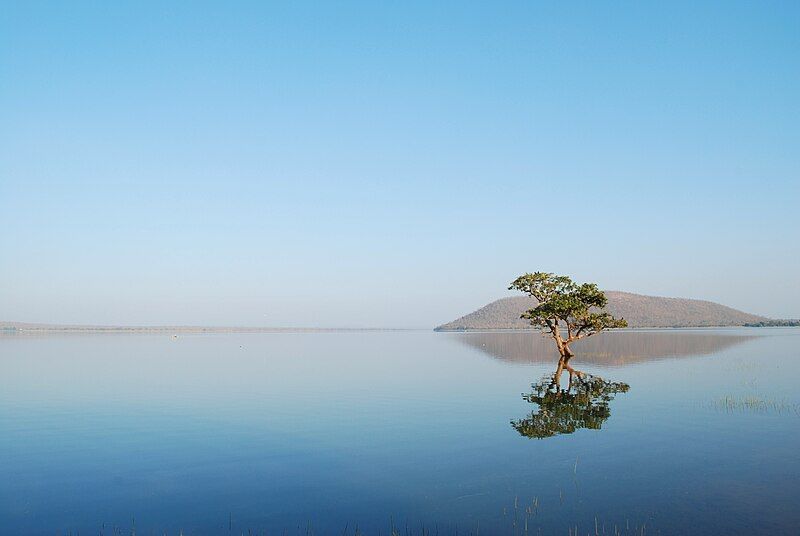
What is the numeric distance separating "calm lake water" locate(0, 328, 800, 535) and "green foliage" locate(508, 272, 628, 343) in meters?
25.6

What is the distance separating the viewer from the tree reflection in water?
32581mm

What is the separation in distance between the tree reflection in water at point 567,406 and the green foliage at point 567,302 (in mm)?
21081

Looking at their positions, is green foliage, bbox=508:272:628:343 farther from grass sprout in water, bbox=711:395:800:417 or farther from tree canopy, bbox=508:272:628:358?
grass sprout in water, bbox=711:395:800:417

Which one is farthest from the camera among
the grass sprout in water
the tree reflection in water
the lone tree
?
the lone tree

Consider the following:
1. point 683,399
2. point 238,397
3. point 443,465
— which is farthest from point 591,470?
point 238,397

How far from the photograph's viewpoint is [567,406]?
39.8m

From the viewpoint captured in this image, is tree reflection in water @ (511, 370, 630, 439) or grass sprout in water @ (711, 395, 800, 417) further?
grass sprout in water @ (711, 395, 800, 417)

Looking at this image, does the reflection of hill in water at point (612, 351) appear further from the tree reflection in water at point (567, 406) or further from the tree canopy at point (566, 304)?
the tree reflection in water at point (567, 406)

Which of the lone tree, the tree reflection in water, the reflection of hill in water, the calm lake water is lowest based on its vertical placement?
the calm lake water

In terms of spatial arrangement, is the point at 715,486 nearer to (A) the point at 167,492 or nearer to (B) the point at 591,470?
(B) the point at 591,470

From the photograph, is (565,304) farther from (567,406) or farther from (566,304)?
(567,406)

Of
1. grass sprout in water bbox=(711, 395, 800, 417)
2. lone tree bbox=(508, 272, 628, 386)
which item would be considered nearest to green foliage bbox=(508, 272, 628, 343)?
lone tree bbox=(508, 272, 628, 386)

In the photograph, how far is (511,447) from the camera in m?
28.0

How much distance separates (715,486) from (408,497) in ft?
36.2
